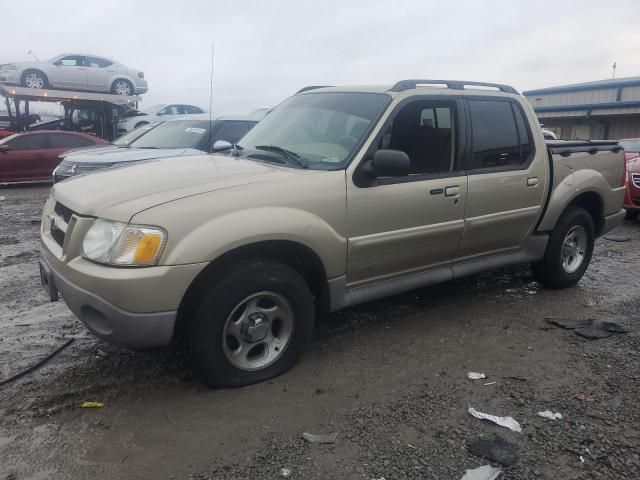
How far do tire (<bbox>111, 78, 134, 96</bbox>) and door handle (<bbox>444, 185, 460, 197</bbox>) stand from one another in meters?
17.0

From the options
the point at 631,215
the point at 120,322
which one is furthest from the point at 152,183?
the point at 631,215

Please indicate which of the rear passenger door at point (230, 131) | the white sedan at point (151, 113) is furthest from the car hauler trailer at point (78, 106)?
the rear passenger door at point (230, 131)

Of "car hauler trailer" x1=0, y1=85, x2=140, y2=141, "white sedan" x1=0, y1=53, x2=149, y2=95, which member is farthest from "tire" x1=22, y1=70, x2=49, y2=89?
"car hauler trailer" x1=0, y1=85, x2=140, y2=141

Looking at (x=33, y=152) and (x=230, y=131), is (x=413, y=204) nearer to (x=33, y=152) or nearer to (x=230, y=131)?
(x=230, y=131)

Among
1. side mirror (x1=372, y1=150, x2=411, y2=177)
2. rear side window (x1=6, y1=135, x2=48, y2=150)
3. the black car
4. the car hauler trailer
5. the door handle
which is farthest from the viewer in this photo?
the car hauler trailer

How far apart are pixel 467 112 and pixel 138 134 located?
6.33 metres

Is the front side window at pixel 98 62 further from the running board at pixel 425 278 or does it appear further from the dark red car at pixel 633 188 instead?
the running board at pixel 425 278

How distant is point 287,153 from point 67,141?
447 inches

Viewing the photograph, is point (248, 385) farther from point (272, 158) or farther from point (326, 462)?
point (272, 158)

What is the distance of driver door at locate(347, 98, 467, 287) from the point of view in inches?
143

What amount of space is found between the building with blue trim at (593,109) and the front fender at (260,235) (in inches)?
982

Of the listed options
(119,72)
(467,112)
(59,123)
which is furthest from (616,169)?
(59,123)

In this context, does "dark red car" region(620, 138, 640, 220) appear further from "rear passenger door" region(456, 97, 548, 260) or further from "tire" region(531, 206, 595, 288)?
"rear passenger door" region(456, 97, 548, 260)

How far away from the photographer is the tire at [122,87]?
18.4 m
